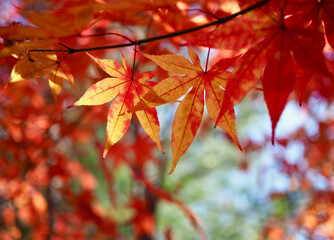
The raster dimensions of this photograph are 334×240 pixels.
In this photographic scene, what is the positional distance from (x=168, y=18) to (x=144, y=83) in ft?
0.85

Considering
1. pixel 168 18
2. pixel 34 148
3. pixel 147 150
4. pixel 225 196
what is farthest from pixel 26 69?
pixel 225 196

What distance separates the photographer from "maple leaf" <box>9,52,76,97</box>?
0.49m

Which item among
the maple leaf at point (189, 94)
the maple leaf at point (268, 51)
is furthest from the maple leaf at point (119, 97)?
the maple leaf at point (268, 51)

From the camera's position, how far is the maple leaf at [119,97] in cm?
51

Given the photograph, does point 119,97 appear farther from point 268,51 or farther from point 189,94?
point 268,51

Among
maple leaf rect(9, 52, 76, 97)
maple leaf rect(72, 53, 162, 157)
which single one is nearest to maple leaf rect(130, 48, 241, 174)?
maple leaf rect(72, 53, 162, 157)

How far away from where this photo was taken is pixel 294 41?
0.39 meters

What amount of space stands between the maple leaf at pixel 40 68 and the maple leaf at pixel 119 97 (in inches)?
3.8

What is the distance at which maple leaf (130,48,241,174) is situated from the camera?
18.1 inches

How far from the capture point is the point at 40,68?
0.51 metres

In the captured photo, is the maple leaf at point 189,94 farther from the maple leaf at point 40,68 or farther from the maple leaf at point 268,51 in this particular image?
the maple leaf at point 40,68

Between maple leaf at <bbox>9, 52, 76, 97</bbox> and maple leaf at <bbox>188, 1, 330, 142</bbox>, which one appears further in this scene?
maple leaf at <bbox>9, 52, 76, 97</bbox>

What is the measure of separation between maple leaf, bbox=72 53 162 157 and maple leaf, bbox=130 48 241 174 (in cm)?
A: 5

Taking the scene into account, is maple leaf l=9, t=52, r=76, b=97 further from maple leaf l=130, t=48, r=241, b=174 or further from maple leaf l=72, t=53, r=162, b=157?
maple leaf l=130, t=48, r=241, b=174
